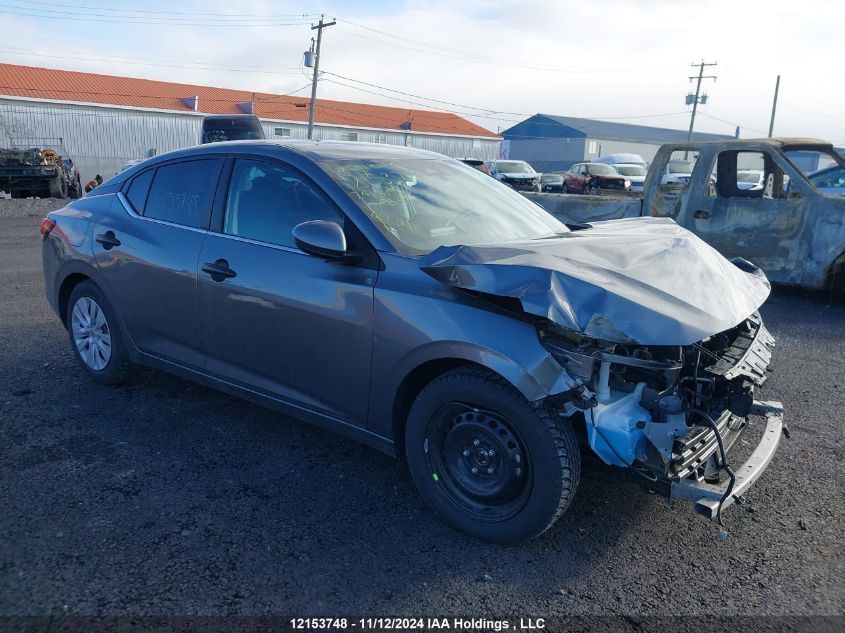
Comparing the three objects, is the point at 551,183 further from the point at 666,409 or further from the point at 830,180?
the point at 666,409

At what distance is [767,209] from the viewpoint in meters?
7.98

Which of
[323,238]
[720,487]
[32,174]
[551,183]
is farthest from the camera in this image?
[551,183]

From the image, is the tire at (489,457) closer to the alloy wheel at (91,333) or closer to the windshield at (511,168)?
the alloy wheel at (91,333)

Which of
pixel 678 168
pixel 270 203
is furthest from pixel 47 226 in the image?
pixel 678 168

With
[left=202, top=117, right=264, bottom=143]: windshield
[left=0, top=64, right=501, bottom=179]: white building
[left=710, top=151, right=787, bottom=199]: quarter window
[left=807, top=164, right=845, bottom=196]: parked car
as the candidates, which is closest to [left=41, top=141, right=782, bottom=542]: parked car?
[left=710, top=151, right=787, bottom=199]: quarter window

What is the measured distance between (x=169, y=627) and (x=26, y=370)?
3.53 metres

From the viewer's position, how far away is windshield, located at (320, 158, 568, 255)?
A: 3.46m

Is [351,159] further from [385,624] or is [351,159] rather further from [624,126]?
[624,126]

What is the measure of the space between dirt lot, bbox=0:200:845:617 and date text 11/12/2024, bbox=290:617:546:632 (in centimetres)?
4

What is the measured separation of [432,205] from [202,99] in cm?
4815

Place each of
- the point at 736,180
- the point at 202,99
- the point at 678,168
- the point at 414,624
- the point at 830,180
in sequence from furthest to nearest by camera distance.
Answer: the point at 202,99 → the point at 678,168 → the point at 830,180 → the point at 736,180 → the point at 414,624

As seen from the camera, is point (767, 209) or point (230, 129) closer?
point (767, 209)

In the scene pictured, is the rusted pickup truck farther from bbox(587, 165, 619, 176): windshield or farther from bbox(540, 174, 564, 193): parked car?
bbox(540, 174, 564, 193): parked car

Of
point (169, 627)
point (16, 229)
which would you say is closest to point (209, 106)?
point (16, 229)
